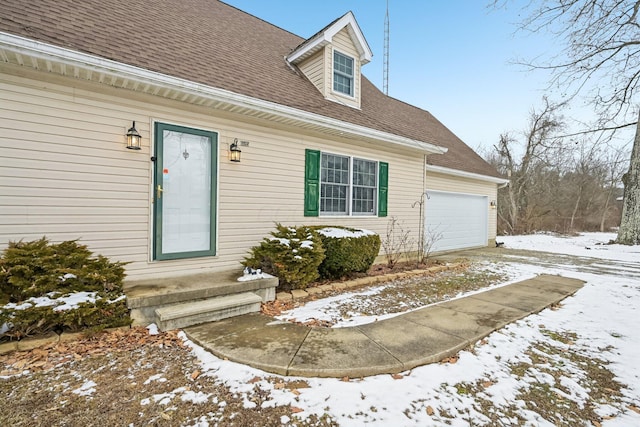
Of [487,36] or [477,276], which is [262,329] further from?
[487,36]

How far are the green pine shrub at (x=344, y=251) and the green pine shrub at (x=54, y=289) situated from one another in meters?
3.08

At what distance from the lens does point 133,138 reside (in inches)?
158

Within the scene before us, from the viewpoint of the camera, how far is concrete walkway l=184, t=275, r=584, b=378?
2.50 m

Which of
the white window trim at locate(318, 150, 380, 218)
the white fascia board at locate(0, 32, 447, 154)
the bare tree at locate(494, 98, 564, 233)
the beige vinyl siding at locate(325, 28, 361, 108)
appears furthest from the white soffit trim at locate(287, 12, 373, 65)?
the bare tree at locate(494, 98, 564, 233)

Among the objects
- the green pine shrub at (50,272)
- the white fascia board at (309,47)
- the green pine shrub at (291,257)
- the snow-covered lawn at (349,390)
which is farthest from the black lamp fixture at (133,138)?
the white fascia board at (309,47)

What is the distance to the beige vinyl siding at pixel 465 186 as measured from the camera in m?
9.16

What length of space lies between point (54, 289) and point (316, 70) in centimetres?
651

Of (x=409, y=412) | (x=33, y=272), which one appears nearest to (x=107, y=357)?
(x=33, y=272)

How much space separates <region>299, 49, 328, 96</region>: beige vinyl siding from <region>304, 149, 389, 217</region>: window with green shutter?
1.82 m

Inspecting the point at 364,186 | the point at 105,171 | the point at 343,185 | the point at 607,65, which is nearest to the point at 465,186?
the point at 364,186

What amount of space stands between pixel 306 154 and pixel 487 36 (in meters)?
8.48

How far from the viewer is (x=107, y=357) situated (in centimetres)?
270

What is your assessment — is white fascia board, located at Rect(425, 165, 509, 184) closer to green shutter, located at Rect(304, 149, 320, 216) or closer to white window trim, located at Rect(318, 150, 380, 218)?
white window trim, located at Rect(318, 150, 380, 218)

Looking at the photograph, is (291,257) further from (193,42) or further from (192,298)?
(193,42)
